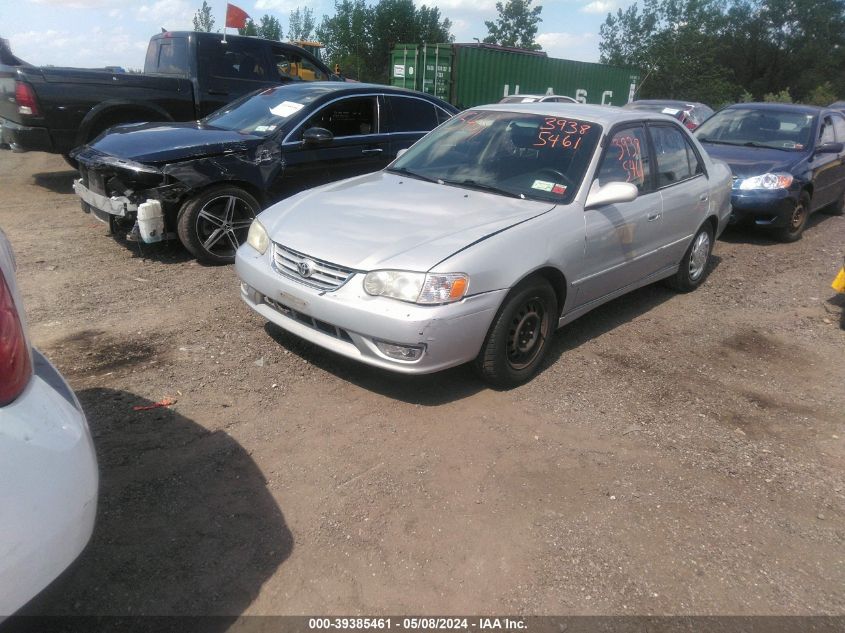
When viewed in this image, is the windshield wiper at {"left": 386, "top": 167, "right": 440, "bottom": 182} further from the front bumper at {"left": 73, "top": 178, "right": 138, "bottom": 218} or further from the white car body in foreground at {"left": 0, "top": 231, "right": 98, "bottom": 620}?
the white car body in foreground at {"left": 0, "top": 231, "right": 98, "bottom": 620}

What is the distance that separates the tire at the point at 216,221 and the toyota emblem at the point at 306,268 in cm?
235

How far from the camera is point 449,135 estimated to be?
4910 millimetres

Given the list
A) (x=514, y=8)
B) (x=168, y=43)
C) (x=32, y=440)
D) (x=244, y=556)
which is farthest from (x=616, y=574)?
(x=514, y=8)

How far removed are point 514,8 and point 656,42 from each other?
18.6 meters

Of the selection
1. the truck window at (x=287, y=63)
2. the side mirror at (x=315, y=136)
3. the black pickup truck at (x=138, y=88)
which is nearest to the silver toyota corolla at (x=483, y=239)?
the side mirror at (x=315, y=136)

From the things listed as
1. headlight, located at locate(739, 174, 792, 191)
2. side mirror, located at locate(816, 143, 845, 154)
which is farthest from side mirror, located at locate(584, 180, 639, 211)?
side mirror, located at locate(816, 143, 845, 154)

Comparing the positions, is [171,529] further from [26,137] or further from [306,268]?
[26,137]

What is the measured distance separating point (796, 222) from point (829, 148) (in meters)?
1.01

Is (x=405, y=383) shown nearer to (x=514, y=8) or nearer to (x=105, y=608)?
(x=105, y=608)

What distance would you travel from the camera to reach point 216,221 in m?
5.59

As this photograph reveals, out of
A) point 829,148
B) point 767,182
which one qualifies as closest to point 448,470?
point 767,182

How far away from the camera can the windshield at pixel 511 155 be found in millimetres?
4145

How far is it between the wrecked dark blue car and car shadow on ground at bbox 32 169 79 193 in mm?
3512

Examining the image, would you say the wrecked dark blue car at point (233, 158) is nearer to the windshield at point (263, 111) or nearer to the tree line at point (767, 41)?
the windshield at point (263, 111)
